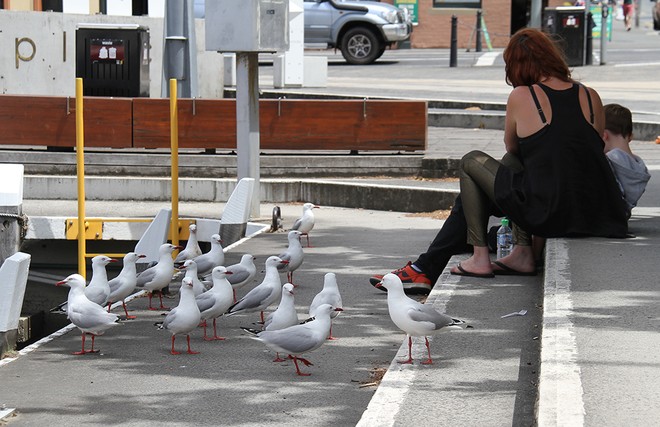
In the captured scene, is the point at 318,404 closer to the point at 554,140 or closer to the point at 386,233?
the point at 554,140

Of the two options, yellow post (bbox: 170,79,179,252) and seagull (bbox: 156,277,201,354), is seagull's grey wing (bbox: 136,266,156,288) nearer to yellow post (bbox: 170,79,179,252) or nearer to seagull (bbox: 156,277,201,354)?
seagull (bbox: 156,277,201,354)

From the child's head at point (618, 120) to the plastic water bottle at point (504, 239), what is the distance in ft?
3.67

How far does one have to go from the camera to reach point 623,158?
8750mm

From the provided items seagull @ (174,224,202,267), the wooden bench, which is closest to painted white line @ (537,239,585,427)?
seagull @ (174,224,202,267)

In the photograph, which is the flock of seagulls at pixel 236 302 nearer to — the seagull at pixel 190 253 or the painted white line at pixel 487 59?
the seagull at pixel 190 253

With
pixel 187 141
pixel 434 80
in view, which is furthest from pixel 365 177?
pixel 434 80

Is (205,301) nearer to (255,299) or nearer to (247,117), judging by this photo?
(255,299)

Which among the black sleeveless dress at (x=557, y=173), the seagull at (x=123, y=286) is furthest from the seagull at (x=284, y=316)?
the seagull at (x=123, y=286)

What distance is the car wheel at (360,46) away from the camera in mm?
32938

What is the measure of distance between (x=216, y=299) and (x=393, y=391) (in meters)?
2.40

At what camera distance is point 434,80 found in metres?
27.5

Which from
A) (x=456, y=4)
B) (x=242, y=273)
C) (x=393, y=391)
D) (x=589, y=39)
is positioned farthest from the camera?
(x=456, y=4)

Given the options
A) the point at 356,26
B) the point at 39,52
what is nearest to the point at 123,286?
the point at 39,52

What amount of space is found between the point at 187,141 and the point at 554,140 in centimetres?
899
